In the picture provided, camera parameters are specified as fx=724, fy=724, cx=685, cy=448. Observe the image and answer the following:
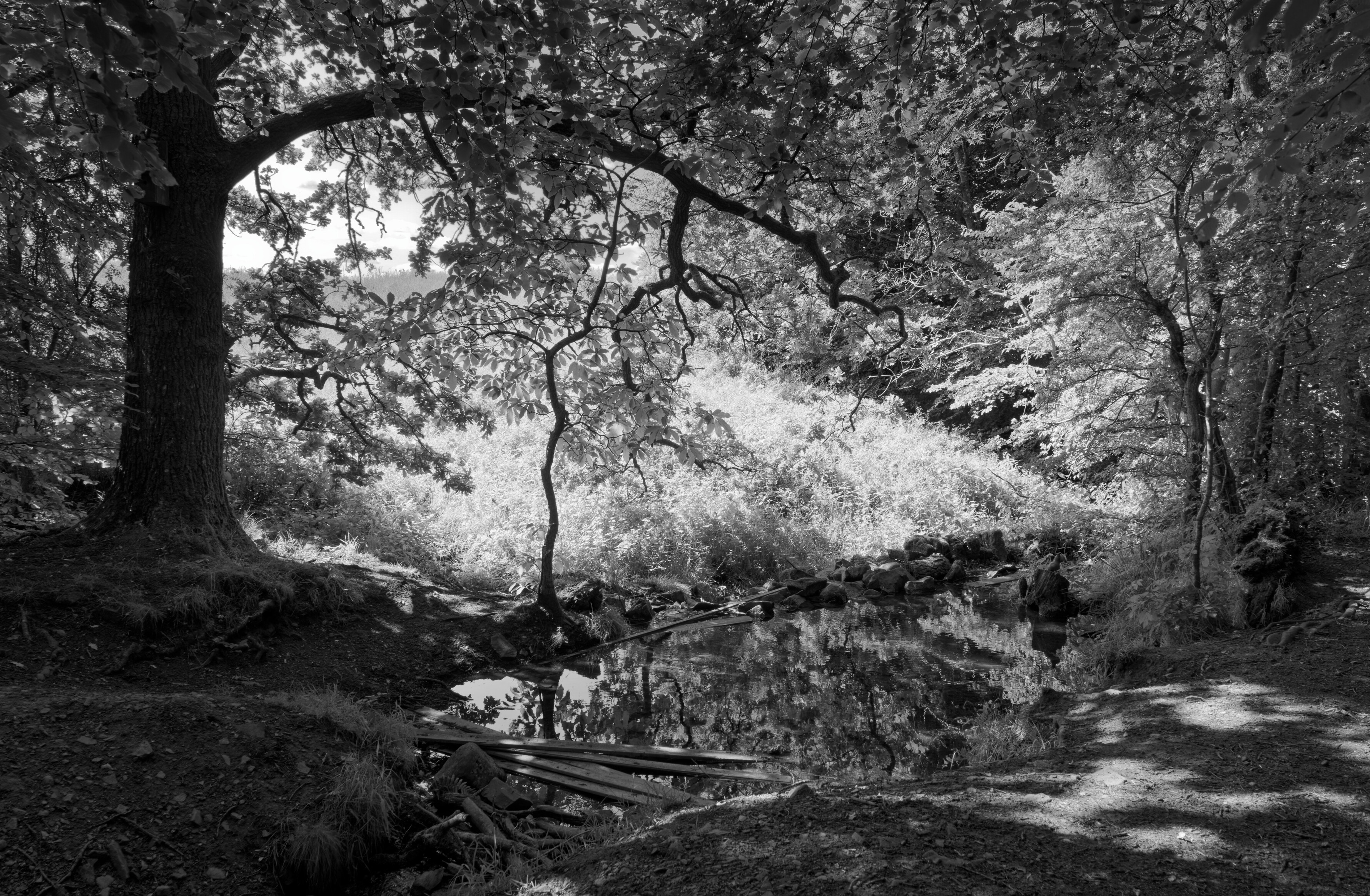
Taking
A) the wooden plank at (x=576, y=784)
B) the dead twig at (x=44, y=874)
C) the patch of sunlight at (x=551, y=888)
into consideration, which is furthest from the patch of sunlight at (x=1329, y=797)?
the dead twig at (x=44, y=874)

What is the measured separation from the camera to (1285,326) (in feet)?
27.3

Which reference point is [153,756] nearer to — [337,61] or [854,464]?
[337,61]

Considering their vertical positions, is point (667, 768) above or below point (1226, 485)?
below

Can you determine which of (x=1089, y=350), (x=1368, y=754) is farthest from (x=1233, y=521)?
(x=1368, y=754)

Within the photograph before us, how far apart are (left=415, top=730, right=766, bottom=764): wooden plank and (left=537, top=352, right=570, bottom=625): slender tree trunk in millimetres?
2662

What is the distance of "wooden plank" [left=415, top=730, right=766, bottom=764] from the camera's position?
18.0 feet

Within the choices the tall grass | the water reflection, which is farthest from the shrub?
the tall grass

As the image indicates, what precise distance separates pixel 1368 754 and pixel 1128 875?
2.55 m

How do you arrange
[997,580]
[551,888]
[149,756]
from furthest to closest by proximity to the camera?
[997,580]
[149,756]
[551,888]

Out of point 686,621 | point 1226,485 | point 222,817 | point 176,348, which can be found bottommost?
point 222,817

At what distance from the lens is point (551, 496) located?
7836mm

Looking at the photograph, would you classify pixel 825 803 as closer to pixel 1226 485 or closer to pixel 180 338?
pixel 180 338

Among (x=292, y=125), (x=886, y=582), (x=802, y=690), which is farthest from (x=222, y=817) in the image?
(x=886, y=582)

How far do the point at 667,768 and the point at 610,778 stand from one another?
477 millimetres
